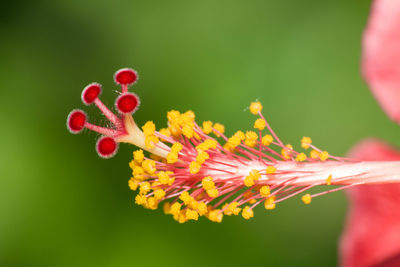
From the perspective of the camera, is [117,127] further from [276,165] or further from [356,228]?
[356,228]

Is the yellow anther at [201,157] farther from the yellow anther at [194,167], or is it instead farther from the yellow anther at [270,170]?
the yellow anther at [270,170]

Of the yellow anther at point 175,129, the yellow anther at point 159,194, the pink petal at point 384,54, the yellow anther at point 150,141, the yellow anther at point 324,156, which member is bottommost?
the yellow anther at point 159,194

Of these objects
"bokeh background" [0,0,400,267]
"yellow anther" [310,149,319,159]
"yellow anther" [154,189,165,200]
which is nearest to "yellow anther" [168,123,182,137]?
"yellow anther" [154,189,165,200]

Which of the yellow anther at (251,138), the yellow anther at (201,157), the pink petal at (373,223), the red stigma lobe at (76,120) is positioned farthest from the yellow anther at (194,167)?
the pink petal at (373,223)

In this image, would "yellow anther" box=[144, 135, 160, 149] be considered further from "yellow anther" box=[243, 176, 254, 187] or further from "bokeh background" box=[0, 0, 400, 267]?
"bokeh background" box=[0, 0, 400, 267]

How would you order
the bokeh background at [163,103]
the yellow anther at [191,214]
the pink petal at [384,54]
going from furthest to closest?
the bokeh background at [163,103]
the pink petal at [384,54]
the yellow anther at [191,214]

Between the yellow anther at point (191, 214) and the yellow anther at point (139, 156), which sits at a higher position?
the yellow anther at point (139, 156)

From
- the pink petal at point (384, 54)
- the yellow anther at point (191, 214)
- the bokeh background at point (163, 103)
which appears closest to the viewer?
the yellow anther at point (191, 214)

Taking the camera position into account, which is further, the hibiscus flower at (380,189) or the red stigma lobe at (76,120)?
the hibiscus flower at (380,189)
